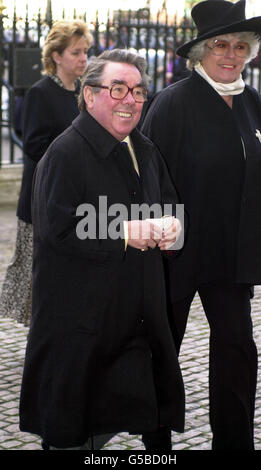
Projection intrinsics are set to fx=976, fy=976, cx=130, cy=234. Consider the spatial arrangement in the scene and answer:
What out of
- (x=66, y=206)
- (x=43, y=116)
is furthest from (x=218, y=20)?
(x=43, y=116)

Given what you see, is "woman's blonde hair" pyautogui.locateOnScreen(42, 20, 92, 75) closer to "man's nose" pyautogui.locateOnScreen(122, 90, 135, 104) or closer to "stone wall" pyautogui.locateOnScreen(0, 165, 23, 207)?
"man's nose" pyautogui.locateOnScreen(122, 90, 135, 104)

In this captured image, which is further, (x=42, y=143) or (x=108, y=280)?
(x=42, y=143)

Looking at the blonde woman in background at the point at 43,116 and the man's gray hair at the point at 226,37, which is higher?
the man's gray hair at the point at 226,37

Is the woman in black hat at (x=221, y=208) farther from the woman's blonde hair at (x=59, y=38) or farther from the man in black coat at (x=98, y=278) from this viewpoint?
the woman's blonde hair at (x=59, y=38)

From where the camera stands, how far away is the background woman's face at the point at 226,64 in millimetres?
4340

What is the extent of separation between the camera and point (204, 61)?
4.42 m

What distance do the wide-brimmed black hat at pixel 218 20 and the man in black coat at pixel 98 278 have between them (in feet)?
2.34

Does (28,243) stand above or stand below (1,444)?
above

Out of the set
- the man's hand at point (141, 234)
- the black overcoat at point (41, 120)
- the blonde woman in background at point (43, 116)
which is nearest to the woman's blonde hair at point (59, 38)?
the blonde woman in background at point (43, 116)

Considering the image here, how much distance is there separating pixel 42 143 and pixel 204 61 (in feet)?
5.68

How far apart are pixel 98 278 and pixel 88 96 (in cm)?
70
